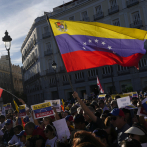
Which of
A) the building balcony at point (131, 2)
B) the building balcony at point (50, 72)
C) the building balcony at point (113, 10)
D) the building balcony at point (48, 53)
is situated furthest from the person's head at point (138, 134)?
the building balcony at point (48, 53)

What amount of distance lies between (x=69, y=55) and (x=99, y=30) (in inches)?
46.5

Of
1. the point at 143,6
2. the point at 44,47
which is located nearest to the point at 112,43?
the point at 143,6

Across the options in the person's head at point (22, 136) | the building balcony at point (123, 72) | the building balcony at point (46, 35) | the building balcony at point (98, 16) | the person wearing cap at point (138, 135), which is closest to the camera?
the person wearing cap at point (138, 135)

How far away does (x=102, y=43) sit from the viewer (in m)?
6.05

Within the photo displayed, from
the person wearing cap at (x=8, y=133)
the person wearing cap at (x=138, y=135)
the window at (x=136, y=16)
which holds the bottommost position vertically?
the person wearing cap at (x=8, y=133)

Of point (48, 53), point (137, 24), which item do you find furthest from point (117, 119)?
point (48, 53)

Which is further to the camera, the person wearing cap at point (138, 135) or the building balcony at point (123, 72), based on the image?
the building balcony at point (123, 72)

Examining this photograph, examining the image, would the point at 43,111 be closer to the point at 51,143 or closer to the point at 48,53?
the point at 51,143

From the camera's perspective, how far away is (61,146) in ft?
12.3

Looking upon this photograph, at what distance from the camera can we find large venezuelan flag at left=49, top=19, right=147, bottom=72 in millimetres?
5954

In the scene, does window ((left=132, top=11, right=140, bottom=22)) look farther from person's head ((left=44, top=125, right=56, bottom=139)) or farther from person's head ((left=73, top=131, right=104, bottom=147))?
person's head ((left=73, top=131, right=104, bottom=147))

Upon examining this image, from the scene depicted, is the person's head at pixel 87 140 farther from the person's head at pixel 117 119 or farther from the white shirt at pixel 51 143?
the white shirt at pixel 51 143

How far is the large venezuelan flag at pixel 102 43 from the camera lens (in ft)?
19.5

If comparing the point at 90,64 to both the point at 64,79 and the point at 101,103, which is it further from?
the point at 64,79
